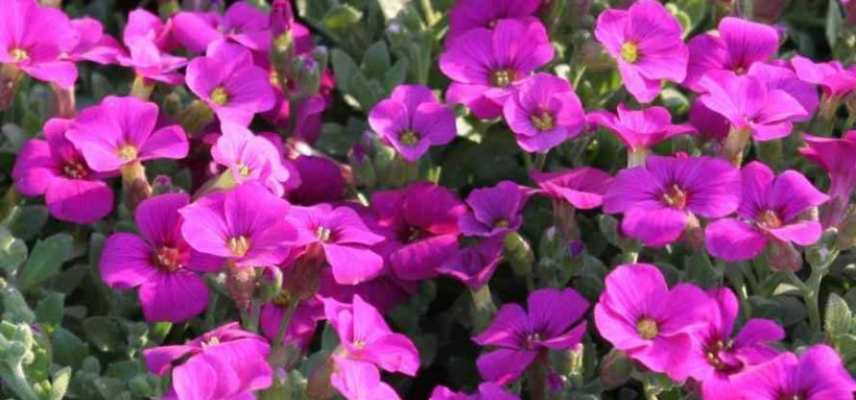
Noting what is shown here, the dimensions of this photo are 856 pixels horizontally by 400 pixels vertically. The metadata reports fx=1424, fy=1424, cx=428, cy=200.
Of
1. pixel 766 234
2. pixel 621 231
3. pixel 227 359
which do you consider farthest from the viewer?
pixel 621 231

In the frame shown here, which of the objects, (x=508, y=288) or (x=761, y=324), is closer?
(x=761, y=324)

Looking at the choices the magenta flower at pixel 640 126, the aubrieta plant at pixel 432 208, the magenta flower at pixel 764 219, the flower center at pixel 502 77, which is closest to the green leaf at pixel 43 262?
the aubrieta plant at pixel 432 208

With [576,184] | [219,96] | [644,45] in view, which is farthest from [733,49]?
[219,96]

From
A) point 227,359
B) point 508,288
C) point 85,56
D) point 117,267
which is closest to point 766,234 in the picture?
point 508,288

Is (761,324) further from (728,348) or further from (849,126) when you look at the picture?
(849,126)

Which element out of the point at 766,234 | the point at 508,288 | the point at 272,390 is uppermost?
the point at 766,234

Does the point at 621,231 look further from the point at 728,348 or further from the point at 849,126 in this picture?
the point at 849,126

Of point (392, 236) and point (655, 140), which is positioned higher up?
point (655, 140)

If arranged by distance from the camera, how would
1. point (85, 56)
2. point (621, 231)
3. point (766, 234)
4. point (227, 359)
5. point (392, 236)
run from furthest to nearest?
point (85, 56) < point (392, 236) < point (621, 231) < point (766, 234) < point (227, 359)

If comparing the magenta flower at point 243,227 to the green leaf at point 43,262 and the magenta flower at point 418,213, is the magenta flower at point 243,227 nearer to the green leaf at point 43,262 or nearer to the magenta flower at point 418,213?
the magenta flower at point 418,213
